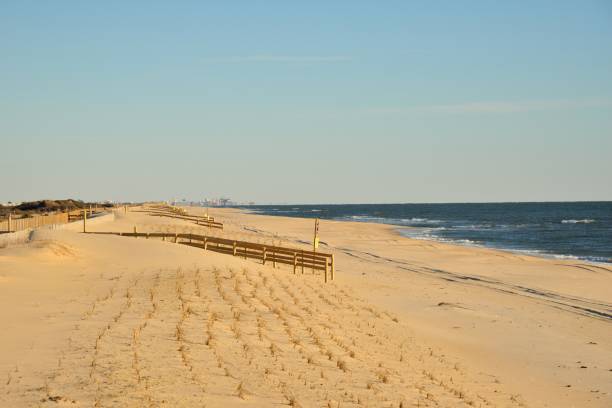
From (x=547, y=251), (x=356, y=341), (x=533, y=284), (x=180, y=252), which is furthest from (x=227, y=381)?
(x=547, y=251)

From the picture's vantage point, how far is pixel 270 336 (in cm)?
1379

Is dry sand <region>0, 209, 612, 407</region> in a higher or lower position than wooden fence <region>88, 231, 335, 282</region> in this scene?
lower

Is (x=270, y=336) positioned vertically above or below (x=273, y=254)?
below

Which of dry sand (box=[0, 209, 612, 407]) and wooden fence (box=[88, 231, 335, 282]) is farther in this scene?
wooden fence (box=[88, 231, 335, 282])

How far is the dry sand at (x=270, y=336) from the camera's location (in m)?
9.95

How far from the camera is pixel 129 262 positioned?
25.8 m

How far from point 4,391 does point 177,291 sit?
374 inches

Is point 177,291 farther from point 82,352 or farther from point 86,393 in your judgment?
point 86,393

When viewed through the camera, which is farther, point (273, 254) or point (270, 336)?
point (273, 254)

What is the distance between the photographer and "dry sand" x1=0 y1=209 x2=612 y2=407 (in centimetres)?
995

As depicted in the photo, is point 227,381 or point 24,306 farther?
point 24,306

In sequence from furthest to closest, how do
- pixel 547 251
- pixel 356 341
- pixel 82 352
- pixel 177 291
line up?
1. pixel 547 251
2. pixel 177 291
3. pixel 356 341
4. pixel 82 352

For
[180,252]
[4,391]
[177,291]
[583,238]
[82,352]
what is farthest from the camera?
[583,238]

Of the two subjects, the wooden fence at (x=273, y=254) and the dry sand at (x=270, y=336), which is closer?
the dry sand at (x=270, y=336)
